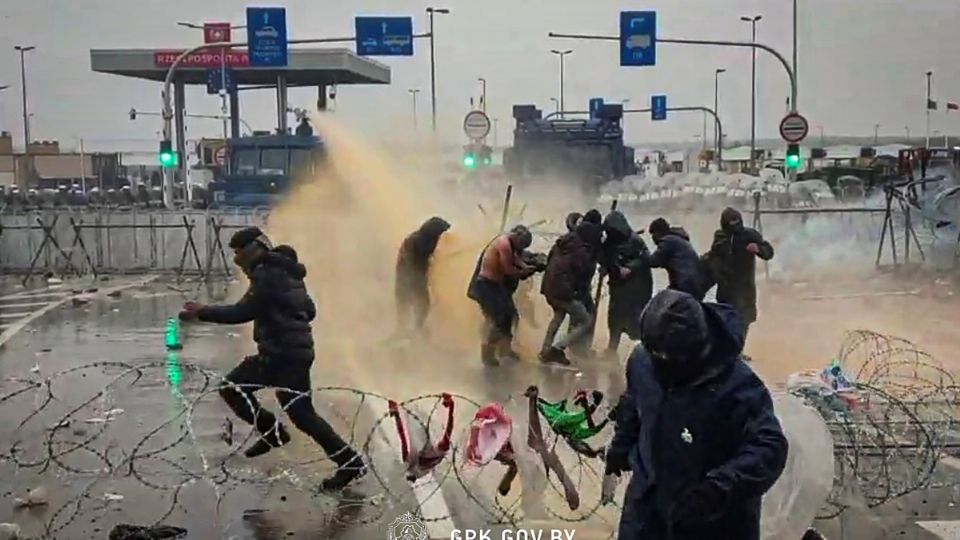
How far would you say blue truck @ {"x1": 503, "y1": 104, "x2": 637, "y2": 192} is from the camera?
1489 inches

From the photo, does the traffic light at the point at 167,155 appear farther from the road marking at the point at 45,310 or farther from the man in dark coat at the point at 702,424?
the man in dark coat at the point at 702,424

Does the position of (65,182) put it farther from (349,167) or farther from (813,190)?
(349,167)

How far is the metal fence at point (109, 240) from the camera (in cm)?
2711

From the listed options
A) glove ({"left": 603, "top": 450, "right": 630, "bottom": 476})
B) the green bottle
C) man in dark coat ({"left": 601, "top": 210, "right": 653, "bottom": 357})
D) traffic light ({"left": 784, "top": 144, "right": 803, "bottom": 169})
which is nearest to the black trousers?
glove ({"left": 603, "top": 450, "right": 630, "bottom": 476})

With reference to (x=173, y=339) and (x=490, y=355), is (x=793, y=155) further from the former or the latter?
(x=173, y=339)

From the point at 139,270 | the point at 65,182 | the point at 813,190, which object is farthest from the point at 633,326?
the point at 65,182

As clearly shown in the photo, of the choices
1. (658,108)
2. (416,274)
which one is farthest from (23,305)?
(658,108)

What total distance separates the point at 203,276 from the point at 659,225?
15.7 meters

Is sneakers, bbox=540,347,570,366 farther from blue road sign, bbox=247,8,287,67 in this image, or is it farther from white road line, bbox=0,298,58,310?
blue road sign, bbox=247,8,287,67

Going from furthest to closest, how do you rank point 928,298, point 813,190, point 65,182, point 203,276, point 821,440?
point 65,182, point 813,190, point 203,276, point 928,298, point 821,440

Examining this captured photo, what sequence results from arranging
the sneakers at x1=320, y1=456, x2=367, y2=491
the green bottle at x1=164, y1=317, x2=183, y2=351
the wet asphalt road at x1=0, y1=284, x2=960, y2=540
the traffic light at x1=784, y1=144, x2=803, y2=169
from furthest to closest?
the traffic light at x1=784, y1=144, x2=803, y2=169 → the green bottle at x1=164, y1=317, x2=183, y2=351 → the sneakers at x1=320, y1=456, x2=367, y2=491 → the wet asphalt road at x1=0, y1=284, x2=960, y2=540

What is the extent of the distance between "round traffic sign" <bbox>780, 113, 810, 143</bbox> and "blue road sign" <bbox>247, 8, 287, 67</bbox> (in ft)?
35.3

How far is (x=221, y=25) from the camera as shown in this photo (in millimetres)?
33469

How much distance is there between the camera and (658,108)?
48.4m
